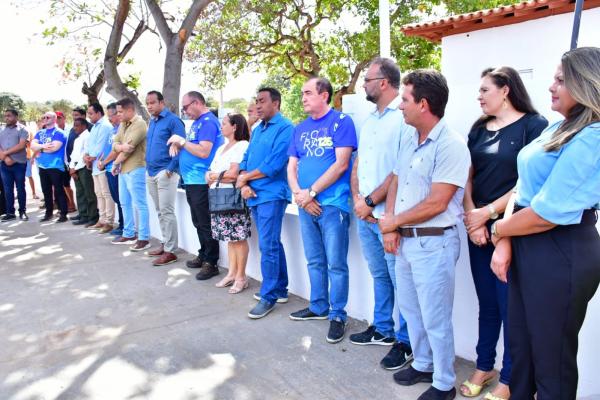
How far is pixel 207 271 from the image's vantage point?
5.83m

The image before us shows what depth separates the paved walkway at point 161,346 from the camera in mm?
3379

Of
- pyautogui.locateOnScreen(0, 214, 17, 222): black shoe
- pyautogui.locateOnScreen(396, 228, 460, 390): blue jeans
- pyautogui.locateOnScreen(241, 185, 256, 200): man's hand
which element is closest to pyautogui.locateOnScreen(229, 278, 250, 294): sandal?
pyautogui.locateOnScreen(241, 185, 256, 200): man's hand

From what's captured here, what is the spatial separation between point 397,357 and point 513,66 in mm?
6926

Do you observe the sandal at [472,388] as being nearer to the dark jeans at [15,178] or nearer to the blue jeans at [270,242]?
the blue jeans at [270,242]

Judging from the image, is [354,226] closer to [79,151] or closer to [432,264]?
[432,264]

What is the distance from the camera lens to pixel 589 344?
291 centimetres

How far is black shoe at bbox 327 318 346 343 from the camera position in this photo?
13.2ft

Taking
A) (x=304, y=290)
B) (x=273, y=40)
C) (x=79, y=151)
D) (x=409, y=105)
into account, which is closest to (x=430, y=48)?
(x=273, y=40)

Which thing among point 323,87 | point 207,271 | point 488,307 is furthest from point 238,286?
point 488,307

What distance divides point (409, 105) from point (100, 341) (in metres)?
A: 3.00

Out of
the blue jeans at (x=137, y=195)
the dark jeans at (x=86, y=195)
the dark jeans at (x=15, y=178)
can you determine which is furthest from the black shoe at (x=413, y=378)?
the dark jeans at (x=15, y=178)

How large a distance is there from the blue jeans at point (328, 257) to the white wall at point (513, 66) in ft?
3.07

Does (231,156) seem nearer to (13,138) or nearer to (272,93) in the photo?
(272,93)

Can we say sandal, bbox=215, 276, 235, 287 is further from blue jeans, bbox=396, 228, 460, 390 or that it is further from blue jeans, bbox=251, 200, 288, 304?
blue jeans, bbox=396, 228, 460, 390
